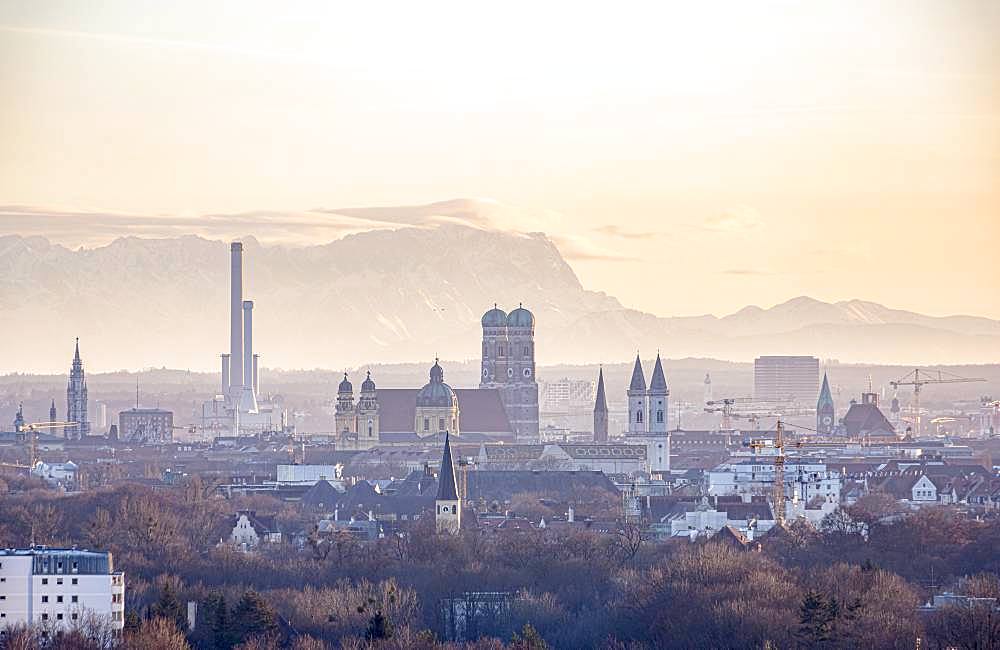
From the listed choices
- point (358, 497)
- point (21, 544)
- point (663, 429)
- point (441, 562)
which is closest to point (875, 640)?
point (441, 562)

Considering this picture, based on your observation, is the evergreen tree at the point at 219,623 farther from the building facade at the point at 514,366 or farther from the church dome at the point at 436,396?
the building facade at the point at 514,366

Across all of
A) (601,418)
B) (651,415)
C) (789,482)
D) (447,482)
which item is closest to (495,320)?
(601,418)

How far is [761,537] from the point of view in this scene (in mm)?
105875

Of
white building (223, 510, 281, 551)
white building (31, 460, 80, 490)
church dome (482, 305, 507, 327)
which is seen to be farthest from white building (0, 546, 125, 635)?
church dome (482, 305, 507, 327)

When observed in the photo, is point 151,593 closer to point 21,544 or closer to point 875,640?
point 21,544

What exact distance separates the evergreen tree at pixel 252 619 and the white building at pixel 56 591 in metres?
3.07

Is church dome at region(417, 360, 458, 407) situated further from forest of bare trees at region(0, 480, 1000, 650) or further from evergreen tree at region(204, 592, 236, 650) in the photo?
evergreen tree at region(204, 592, 236, 650)

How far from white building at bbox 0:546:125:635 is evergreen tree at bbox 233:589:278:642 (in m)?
3.07

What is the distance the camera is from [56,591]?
79062 millimetres

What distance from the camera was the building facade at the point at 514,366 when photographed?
18825cm

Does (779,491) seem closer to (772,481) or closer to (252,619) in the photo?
(772,481)

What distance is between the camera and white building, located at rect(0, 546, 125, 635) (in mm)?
77500

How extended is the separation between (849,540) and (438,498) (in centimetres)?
2311

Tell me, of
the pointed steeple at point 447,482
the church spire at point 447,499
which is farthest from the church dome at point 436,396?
the pointed steeple at point 447,482
